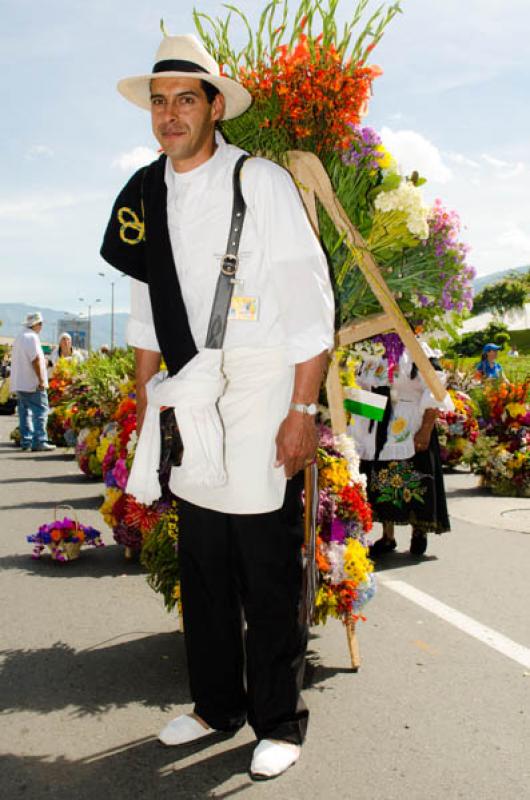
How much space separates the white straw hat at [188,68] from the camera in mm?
2961

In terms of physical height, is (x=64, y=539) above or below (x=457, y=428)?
below

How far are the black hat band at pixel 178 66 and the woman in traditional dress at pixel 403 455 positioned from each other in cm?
368

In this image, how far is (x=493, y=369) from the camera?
45.2 feet

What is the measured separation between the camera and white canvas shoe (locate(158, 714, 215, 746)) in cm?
323

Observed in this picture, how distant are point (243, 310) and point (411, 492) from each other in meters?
3.90

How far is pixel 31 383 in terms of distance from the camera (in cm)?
1363

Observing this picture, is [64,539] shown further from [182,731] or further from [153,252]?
[153,252]

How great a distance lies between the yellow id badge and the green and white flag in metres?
1.33

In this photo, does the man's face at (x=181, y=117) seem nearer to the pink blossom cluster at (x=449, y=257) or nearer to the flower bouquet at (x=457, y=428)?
the pink blossom cluster at (x=449, y=257)

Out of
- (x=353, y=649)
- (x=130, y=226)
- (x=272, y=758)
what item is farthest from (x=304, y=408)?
(x=353, y=649)

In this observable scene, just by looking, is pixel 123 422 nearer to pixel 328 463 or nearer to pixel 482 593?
pixel 328 463

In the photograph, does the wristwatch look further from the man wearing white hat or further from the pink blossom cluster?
the pink blossom cluster

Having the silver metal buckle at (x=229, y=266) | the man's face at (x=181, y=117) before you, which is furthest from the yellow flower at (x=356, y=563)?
the man's face at (x=181, y=117)

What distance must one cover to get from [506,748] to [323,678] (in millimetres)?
971
